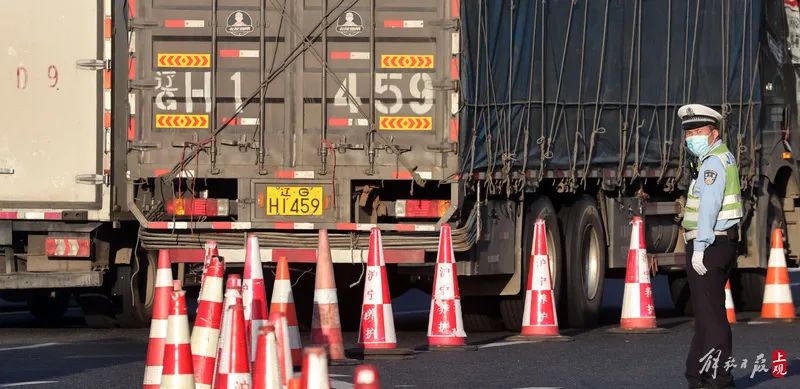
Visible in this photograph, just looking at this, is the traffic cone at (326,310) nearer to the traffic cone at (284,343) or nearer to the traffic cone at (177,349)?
the traffic cone at (177,349)

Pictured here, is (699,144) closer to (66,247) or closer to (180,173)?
(180,173)

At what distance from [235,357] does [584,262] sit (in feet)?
29.2

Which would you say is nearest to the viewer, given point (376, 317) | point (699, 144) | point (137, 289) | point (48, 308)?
point (699, 144)

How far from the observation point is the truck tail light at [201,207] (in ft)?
54.6

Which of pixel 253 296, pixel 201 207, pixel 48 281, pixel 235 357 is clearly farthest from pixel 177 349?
pixel 48 281

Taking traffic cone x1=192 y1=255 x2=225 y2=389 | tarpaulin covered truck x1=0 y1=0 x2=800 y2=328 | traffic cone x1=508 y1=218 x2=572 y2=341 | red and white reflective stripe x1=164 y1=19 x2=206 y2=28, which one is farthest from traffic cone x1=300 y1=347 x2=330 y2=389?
red and white reflective stripe x1=164 y1=19 x2=206 y2=28

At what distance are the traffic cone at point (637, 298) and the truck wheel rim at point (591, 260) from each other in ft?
5.30

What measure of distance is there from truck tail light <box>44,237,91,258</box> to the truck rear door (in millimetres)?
264

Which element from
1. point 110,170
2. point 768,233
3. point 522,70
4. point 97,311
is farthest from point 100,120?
point 768,233

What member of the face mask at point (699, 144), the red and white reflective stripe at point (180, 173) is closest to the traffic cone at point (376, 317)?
the red and white reflective stripe at point (180, 173)

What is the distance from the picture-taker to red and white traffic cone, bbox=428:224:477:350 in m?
14.8

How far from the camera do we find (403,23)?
16219 mm

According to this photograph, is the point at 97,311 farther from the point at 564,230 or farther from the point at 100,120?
the point at 564,230

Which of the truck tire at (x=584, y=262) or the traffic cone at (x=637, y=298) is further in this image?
the truck tire at (x=584, y=262)
